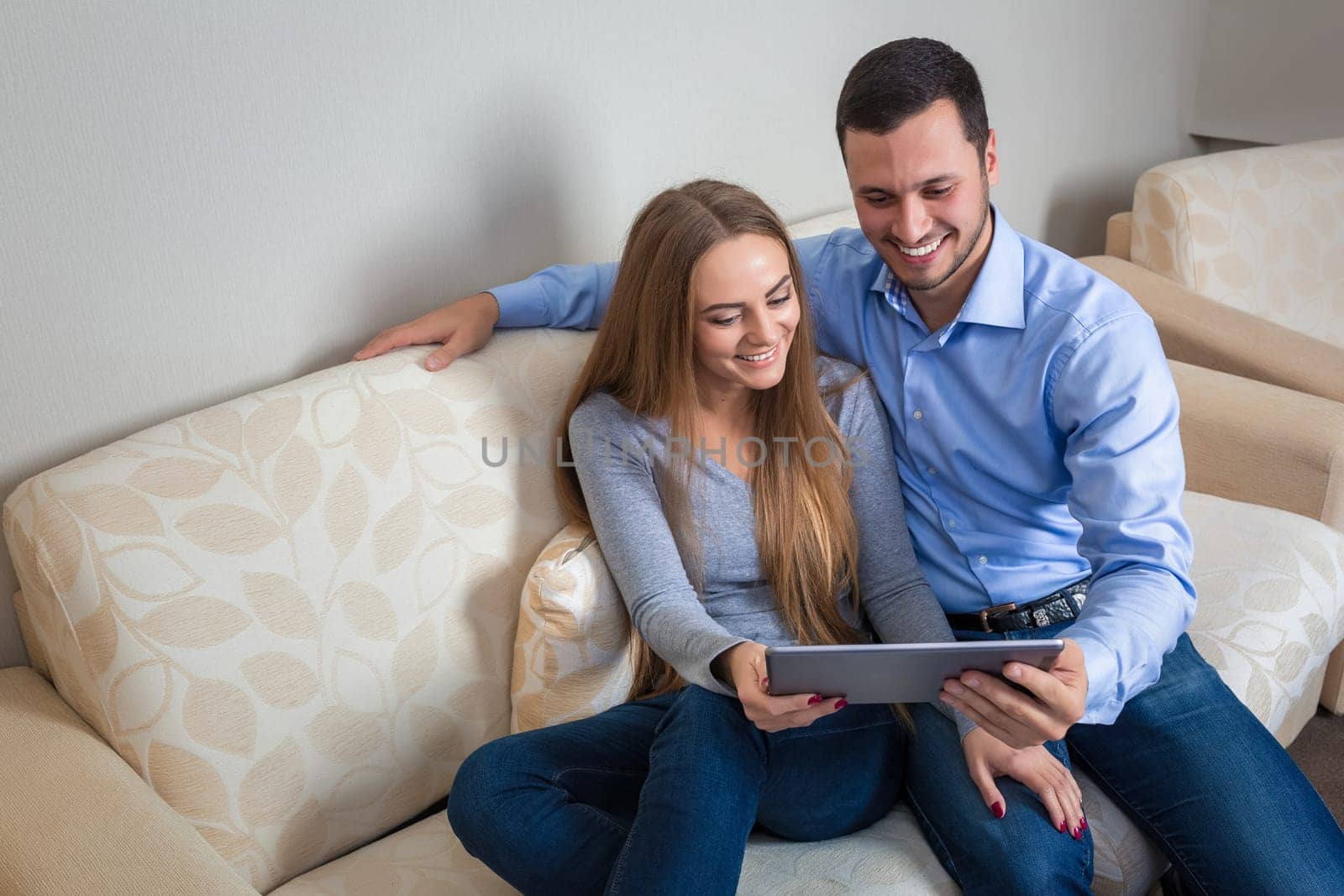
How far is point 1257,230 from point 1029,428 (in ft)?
4.51

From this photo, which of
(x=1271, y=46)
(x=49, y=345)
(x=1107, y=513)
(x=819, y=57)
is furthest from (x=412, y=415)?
(x=1271, y=46)

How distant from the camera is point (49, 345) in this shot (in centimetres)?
136

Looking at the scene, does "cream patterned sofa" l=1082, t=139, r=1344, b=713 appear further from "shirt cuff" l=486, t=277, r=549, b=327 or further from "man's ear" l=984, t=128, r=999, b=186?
"shirt cuff" l=486, t=277, r=549, b=327

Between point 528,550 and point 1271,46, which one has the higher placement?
point 1271,46

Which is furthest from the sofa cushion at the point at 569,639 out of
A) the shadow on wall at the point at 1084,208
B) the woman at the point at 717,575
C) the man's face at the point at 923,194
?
the shadow on wall at the point at 1084,208

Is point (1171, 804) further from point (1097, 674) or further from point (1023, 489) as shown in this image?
point (1023, 489)

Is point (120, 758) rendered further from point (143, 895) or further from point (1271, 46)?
point (1271, 46)

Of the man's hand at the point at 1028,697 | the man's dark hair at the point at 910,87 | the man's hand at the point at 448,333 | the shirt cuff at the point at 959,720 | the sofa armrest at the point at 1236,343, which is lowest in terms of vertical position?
the shirt cuff at the point at 959,720

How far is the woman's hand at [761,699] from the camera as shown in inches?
49.0

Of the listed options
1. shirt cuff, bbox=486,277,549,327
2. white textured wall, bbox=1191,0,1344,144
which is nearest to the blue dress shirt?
shirt cuff, bbox=486,277,549,327

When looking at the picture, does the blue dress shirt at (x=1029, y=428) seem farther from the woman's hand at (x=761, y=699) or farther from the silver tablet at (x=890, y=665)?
the woman's hand at (x=761, y=699)

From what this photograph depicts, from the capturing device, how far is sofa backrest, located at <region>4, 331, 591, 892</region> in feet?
4.19

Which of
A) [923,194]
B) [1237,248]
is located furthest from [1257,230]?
[923,194]

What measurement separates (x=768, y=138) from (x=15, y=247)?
1.28 meters
